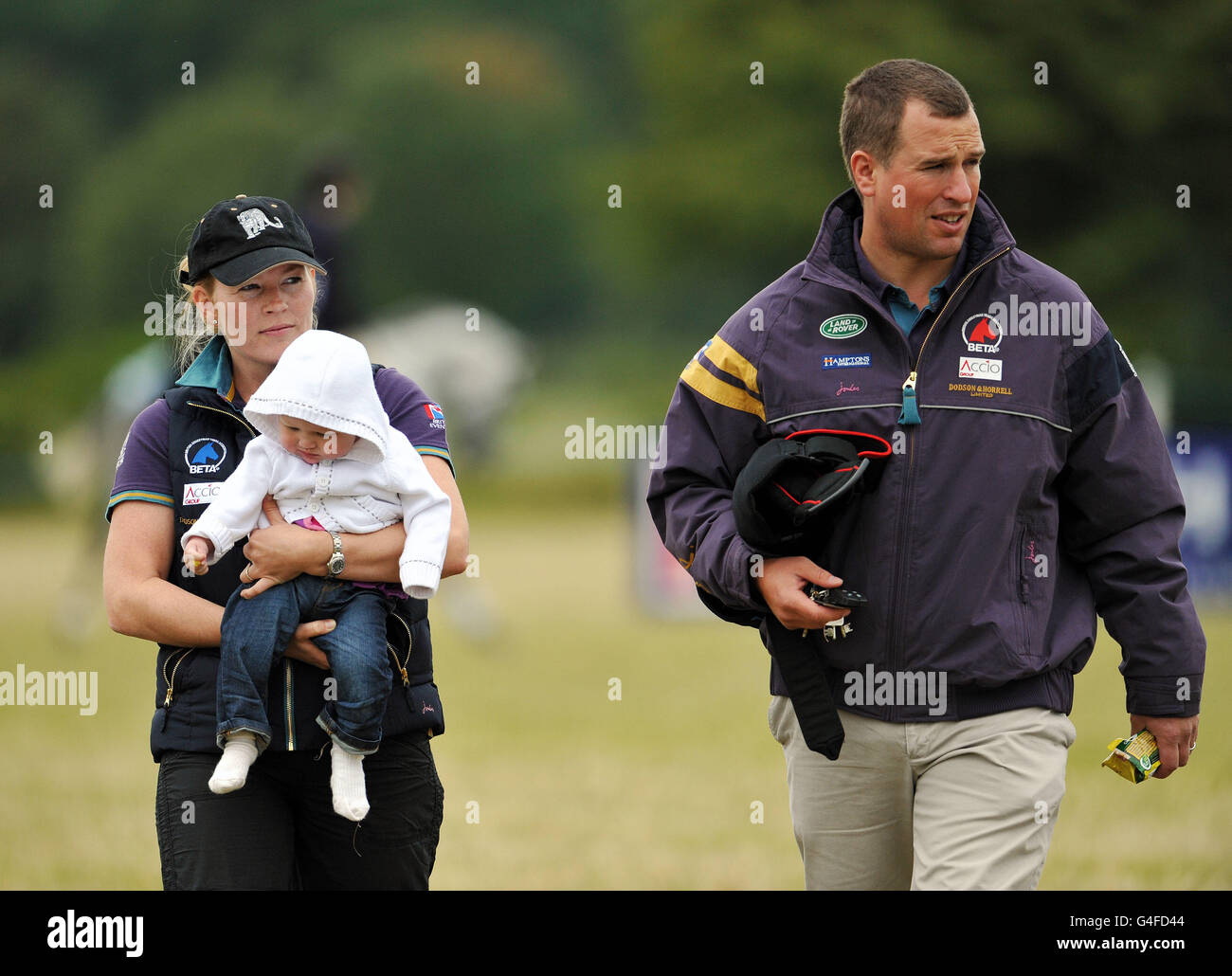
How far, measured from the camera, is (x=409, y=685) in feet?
12.0

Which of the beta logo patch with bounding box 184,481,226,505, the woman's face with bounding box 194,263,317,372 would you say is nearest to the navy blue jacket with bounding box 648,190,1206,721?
the woman's face with bounding box 194,263,317,372

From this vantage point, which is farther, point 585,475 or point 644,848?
point 585,475

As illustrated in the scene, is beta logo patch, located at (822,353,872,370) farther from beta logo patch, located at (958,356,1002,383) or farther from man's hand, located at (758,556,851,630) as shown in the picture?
man's hand, located at (758,556,851,630)

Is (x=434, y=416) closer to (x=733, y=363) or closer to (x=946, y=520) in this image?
(x=733, y=363)

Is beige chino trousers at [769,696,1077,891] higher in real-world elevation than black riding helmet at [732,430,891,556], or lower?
lower

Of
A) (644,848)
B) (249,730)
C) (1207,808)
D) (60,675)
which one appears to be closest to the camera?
(249,730)

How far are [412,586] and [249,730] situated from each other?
43cm

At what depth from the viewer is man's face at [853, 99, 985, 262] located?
147 inches

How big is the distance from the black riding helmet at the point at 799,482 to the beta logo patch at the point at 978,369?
231 millimetres

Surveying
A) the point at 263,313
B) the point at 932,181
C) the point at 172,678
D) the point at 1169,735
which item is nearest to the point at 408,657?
the point at 172,678

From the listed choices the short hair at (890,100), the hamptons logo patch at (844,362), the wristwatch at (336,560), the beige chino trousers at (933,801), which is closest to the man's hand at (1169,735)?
the beige chino trousers at (933,801)

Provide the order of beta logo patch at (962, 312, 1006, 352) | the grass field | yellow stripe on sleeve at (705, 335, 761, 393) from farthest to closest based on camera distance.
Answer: the grass field
yellow stripe on sleeve at (705, 335, 761, 393)
beta logo patch at (962, 312, 1006, 352)

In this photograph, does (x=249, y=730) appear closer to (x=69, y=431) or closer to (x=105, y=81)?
(x=69, y=431)

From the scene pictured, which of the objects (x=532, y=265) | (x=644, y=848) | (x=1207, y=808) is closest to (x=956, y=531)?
(x=644, y=848)
